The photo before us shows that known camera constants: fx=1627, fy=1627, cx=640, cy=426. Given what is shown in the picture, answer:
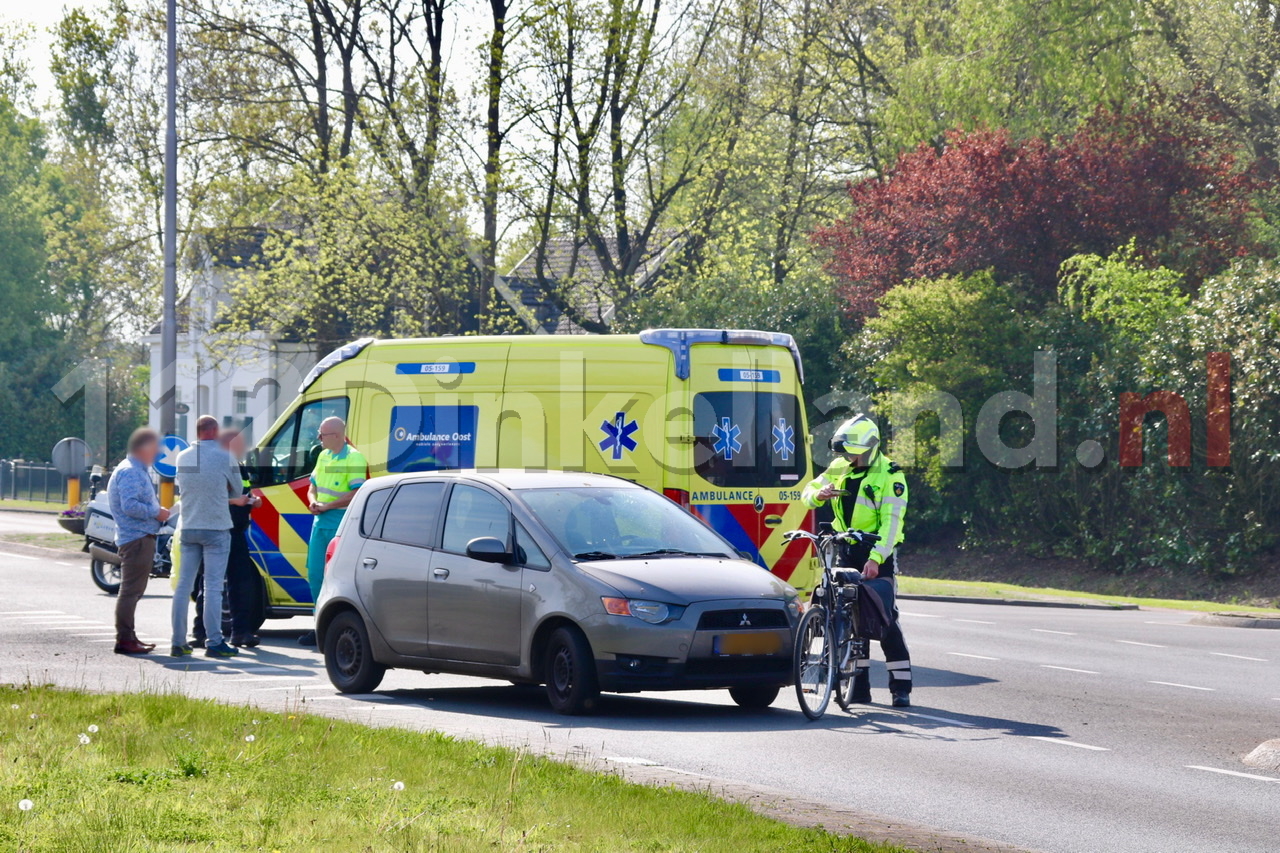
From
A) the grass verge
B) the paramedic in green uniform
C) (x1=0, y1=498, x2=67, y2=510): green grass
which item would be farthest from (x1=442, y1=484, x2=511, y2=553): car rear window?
(x1=0, y1=498, x2=67, y2=510): green grass

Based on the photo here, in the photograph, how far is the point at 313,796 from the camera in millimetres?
6953

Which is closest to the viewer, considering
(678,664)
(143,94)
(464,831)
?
(464,831)

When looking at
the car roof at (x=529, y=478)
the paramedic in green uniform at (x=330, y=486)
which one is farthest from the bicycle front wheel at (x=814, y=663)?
the paramedic in green uniform at (x=330, y=486)

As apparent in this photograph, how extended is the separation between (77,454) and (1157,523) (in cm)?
2521

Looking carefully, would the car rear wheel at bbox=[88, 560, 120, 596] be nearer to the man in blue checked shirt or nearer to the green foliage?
the man in blue checked shirt

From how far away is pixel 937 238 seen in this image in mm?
30109

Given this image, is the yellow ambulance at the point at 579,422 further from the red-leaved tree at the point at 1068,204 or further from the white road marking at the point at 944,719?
the red-leaved tree at the point at 1068,204

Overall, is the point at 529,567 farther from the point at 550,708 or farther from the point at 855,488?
the point at 855,488

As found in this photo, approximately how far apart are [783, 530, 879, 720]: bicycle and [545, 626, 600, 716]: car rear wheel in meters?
1.32

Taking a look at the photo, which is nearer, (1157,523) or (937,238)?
(1157,523)

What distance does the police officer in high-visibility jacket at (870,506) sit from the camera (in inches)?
440

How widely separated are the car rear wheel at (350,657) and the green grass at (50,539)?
17602 mm

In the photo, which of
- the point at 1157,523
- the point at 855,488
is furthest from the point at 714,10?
the point at 855,488

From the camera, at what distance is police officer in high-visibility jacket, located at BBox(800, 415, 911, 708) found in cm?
1118
